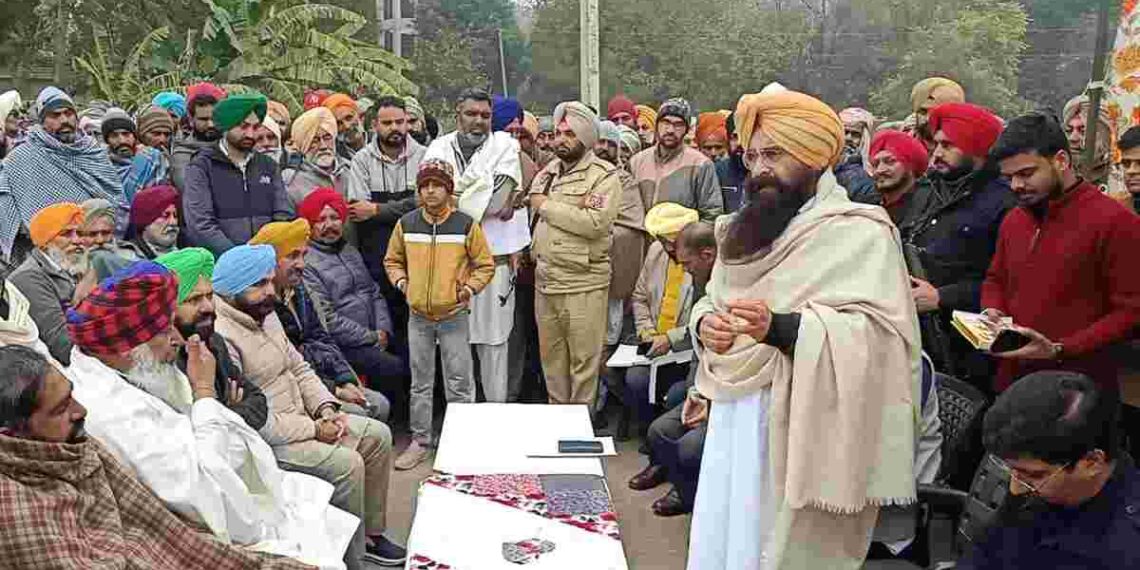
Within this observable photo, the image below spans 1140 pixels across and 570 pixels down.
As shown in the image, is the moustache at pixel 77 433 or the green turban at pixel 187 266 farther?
the green turban at pixel 187 266

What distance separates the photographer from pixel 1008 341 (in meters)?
3.13

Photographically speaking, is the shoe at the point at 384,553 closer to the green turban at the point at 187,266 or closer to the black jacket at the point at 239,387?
the black jacket at the point at 239,387

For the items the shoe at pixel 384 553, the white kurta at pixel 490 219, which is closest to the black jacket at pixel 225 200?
the white kurta at pixel 490 219

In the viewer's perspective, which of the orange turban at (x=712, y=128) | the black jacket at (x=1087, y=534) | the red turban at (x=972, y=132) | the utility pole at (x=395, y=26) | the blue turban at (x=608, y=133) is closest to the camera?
the black jacket at (x=1087, y=534)

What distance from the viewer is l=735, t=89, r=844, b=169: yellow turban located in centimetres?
287

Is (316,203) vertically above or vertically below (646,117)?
below

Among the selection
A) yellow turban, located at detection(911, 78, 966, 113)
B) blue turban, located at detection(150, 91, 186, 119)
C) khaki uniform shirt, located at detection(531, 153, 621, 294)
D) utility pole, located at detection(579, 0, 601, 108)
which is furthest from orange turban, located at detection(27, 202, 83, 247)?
utility pole, located at detection(579, 0, 601, 108)

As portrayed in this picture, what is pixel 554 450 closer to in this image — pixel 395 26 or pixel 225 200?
pixel 225 200

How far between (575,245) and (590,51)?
649 centimetres

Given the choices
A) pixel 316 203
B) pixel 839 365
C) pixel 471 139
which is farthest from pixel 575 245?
pixel 839 365

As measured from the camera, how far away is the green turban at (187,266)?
3.62 meters

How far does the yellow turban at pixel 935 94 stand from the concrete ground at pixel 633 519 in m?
2.55

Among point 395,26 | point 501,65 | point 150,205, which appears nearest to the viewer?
point 150,205

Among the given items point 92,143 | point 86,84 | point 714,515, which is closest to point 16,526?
point 714,515
